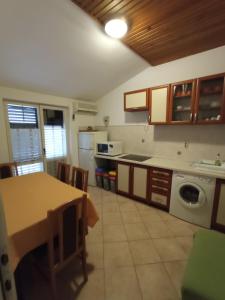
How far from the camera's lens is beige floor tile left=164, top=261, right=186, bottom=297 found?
57.6 inches

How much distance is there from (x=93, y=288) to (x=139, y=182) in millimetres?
1784

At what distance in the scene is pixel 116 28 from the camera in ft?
6.44

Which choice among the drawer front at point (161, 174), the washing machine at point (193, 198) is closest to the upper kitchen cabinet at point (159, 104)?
the drawer front at point (161, 174)

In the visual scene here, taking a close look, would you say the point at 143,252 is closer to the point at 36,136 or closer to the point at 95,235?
the point at 95,235

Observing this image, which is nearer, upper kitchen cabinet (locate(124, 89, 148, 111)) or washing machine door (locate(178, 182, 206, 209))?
washing machine door (locate(178, 182, 206, 209))

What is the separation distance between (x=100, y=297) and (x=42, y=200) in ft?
3.29

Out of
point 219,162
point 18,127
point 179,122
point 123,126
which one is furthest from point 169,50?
point 18,127

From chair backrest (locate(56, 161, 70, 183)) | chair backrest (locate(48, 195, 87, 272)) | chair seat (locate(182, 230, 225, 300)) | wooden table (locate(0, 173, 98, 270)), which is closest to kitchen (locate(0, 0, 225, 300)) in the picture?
chair seat (locate(182, 230, 225, 300))

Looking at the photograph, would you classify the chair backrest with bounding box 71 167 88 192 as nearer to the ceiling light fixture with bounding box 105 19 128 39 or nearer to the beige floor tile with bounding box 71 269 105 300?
the beige floor tile with bounding box 71 269 105 300

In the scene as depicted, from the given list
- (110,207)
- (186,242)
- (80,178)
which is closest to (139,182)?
(110,207)

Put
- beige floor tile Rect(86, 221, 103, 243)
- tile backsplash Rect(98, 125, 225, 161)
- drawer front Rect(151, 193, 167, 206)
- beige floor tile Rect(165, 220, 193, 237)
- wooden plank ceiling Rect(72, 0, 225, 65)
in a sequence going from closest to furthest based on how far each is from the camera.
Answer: wooden plank ceiling Rect(72, 0, 225, 65) < beige floor tile Rect(86, 221, 103, 243) < beige floor tile Rect(165, 220, 193, 237) < tile backsplash Rect(98, 125, 225, 161) < drawer front Rect(151, 193, 167, 206)

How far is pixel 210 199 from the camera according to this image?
2156mm

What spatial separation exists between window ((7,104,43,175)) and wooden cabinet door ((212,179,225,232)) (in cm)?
325

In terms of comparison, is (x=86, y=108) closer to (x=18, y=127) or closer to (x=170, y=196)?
(x=18, y=127)
